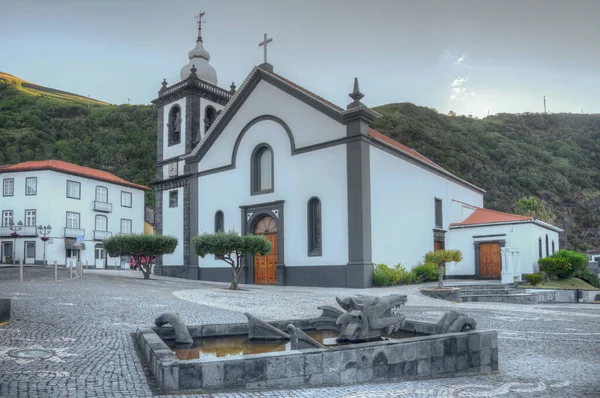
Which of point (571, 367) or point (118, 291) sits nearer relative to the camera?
point (571, 367)

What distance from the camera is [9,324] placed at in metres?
8.79

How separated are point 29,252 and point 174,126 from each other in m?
20.7

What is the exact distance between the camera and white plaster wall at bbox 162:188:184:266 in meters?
27.8

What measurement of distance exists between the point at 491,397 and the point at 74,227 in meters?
44.4

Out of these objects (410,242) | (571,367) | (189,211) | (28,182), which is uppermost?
(28,182)

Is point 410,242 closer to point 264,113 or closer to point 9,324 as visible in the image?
point 264,113

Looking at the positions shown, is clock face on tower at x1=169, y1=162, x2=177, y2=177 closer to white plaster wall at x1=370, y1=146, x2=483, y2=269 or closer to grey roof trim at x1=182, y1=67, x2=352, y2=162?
grey roof trim at x1=182, y1=67, x2=352, y2=162

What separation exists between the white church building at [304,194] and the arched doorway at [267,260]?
5 cm

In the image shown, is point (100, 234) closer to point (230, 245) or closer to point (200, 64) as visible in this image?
point (200, 64)

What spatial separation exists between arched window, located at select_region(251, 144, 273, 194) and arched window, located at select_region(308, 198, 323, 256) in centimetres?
291

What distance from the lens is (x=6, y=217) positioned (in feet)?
140

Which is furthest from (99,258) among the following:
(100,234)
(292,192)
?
(292,192)

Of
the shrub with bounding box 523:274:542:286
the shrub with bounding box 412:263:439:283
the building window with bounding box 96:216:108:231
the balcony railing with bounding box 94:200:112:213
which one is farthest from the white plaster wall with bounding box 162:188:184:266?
the building window with bounding box 96:216:108:231

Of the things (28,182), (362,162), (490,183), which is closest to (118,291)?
(362,162)
